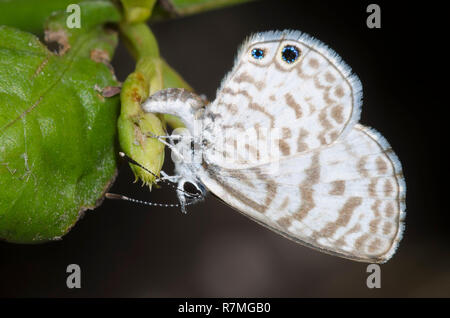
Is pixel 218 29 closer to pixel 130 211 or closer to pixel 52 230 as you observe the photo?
pixel 130 211

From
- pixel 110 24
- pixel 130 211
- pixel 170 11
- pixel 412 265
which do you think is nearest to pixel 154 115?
pixel 110 24

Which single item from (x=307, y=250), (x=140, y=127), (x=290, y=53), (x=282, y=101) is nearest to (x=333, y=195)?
(x=282, y=101)

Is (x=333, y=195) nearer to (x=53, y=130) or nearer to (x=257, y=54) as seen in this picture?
(x=257, y=54)

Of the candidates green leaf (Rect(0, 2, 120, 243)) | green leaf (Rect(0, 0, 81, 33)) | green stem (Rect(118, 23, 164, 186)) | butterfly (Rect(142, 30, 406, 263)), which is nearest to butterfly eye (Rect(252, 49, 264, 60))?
butterfly (Rect(142, 30, 406, 263))

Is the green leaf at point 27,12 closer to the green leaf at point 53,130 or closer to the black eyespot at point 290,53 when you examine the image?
the green leaf at point 53,130

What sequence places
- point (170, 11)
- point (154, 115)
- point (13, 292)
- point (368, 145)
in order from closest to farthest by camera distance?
point (154, 115), point (368, 145), point (170, 11), point (13, 292)

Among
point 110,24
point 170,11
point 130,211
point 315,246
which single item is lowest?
point 315,246

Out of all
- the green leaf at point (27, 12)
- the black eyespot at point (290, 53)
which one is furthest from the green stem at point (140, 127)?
the green leaf at point (27, 12)
